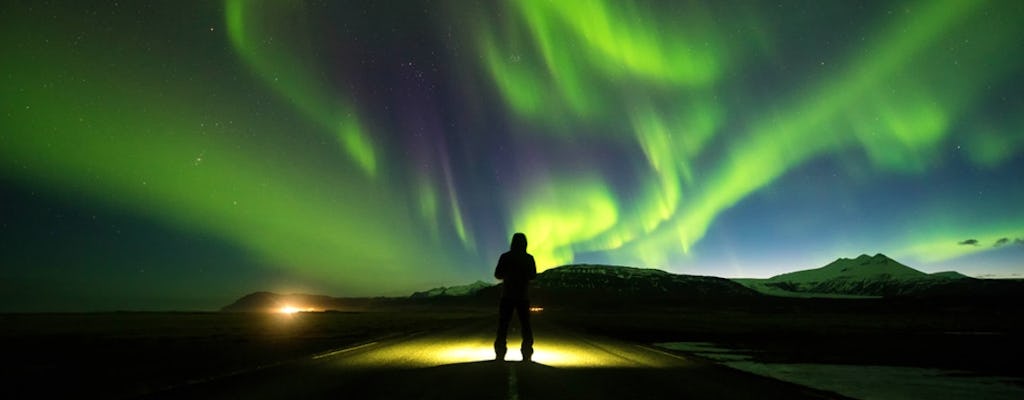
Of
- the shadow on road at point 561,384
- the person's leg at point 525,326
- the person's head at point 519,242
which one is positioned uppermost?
the person's head at point 519,242

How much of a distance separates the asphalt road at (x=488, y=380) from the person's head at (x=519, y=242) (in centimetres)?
214

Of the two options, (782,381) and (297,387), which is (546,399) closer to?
(297,387)

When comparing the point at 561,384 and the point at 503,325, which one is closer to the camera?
the point at 561,384

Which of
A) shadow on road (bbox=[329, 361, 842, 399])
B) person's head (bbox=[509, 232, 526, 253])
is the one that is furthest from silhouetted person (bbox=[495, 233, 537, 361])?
shadow on road (bbox=[329, 361, 842, 399])

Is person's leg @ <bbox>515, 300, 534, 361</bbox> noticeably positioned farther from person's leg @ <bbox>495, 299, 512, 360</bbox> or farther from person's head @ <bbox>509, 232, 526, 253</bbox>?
person's head @ <bbox>509, 232, 526, 253</bbox>

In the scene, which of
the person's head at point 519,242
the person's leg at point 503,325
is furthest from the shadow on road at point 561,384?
the person's head at point 519,242

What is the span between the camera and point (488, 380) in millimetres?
9961

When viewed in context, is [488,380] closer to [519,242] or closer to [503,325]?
[503,325]

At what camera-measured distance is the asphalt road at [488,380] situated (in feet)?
28.6

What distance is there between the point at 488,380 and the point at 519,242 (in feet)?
11.3

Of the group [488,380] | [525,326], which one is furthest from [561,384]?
[525,326]

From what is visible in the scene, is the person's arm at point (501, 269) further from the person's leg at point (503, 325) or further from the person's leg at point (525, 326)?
the person's leg at point (525, 326)

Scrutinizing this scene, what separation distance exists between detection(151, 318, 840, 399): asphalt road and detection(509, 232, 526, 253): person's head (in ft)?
7.03

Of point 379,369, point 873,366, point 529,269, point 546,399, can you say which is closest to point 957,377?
point 873,366
